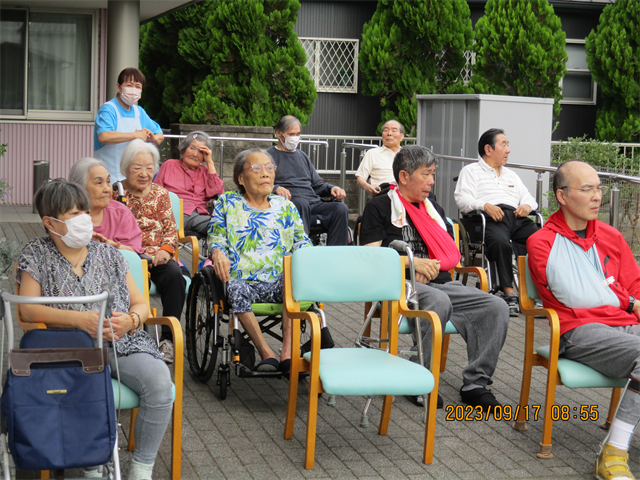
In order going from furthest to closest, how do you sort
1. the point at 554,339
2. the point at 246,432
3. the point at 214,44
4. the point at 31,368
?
1. the point at 214,44
2. the point at 246,432
3. the point at 554,339
4. the point at 31,368

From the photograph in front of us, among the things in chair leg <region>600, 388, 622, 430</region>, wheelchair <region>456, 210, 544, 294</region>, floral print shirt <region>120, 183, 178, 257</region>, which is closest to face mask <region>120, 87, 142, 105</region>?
Result: floral print shirt <region>120, 183, 178, 257</region>

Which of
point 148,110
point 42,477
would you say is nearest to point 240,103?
point 148,110

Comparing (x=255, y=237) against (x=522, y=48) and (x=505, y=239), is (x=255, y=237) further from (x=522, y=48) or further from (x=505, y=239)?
(x=522, y=48)

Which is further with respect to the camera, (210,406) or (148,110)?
(148,110)

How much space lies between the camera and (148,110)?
15.6m

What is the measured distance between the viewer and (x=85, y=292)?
139 inches

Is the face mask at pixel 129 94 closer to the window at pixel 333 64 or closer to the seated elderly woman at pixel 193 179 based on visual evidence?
the seated elderly woman at pixel 193 179

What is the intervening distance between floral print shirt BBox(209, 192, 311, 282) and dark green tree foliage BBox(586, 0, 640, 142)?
1131 centimetres

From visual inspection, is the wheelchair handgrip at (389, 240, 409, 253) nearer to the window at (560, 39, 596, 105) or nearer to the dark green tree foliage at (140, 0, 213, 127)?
the dark green tree foliage at (140, 0, 213, 127)

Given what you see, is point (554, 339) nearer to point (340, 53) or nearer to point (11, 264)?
point (11, 264)

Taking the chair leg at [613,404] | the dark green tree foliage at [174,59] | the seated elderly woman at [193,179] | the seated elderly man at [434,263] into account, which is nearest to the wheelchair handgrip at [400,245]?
the seated elderly man at [434,263]

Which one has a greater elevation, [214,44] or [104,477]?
[214,44]

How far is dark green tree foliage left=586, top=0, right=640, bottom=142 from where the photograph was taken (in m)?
14.5

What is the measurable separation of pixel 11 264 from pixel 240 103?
9176 mm
